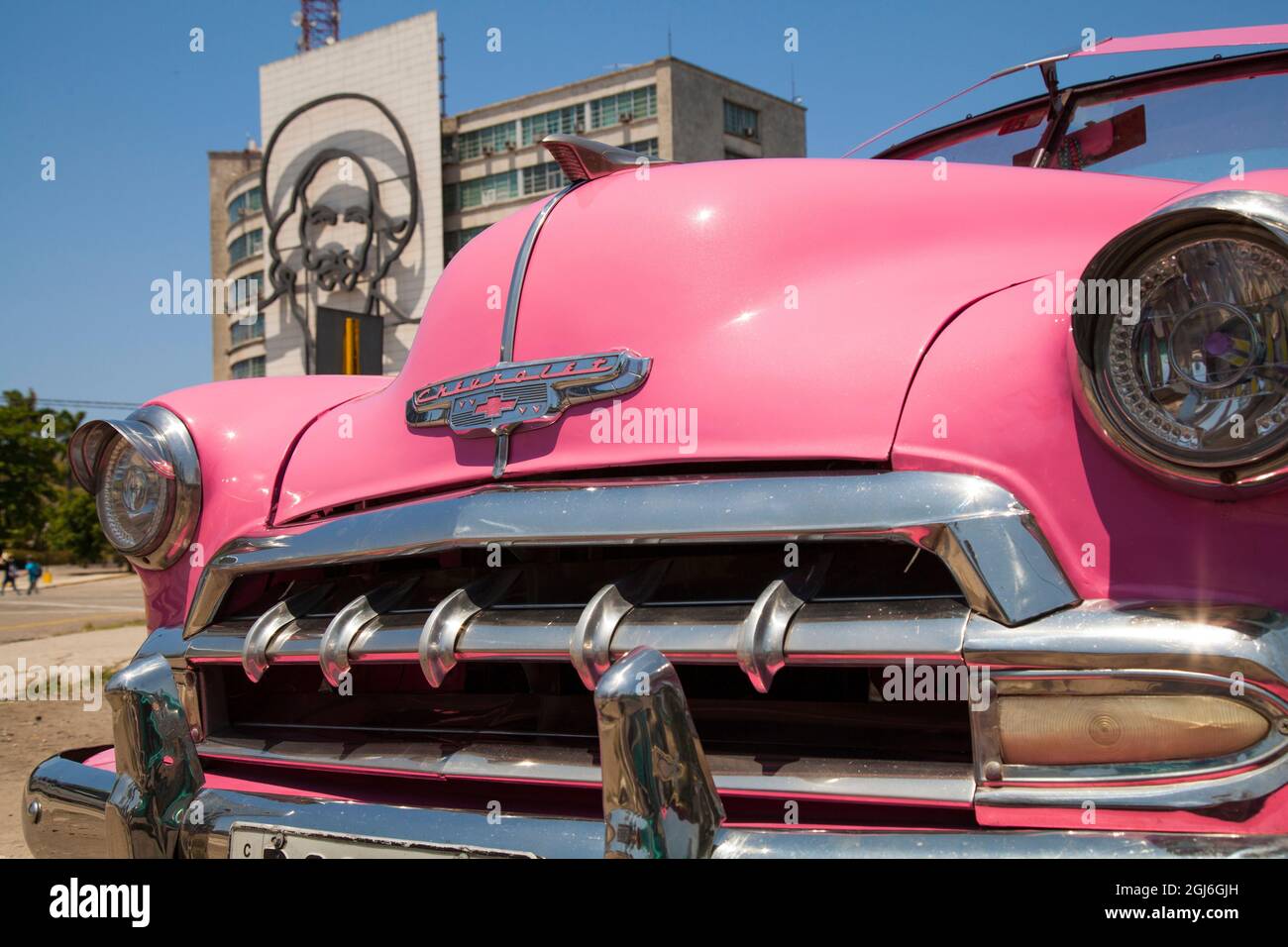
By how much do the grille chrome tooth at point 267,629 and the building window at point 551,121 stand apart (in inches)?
1524

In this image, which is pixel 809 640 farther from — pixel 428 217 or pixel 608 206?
pixel 428 217

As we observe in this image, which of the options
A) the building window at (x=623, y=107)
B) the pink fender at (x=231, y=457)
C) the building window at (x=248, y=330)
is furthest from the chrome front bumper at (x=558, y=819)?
the building window at (x=248, y=330)

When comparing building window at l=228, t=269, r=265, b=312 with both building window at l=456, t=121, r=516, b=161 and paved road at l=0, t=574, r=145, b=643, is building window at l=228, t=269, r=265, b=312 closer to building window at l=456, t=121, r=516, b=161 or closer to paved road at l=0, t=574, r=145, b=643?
building window at l=456, t=121, r=516, b=161

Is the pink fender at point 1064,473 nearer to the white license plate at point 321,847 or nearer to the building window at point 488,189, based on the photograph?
the white license plate at point 321,847

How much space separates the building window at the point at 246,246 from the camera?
43.9m

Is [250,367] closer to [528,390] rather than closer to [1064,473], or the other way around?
[528,390]

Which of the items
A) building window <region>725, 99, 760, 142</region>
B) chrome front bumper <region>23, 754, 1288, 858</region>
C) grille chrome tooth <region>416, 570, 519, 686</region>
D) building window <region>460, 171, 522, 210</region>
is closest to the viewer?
chrome front bumper <region>23, 754, 1288, 858</region>

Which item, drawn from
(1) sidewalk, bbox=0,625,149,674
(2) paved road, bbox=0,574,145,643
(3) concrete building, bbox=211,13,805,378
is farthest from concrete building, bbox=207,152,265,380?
(1) sidewalk, bbox=0,625,149,674

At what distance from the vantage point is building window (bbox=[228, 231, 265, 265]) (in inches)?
1730

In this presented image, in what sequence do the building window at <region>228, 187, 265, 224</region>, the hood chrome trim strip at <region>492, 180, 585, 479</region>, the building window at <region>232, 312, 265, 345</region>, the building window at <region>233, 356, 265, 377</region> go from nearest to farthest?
the hood chrome trim strip at <region>492, 180, 585, 479</region> < the building window at <region>232, 312, 265, 345</region> < the building window at <region>233, 356, 265, 377</region> < the building window at <region>228, 187, 265, 224</region>

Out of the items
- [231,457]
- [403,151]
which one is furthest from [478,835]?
[403,151]

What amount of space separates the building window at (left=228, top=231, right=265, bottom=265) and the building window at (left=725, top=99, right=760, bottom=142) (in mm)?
18972

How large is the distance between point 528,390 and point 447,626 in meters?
0.38

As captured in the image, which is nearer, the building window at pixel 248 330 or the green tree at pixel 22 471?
the building window at pixel 248 330
